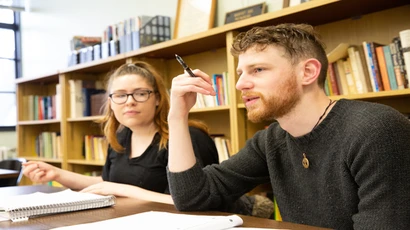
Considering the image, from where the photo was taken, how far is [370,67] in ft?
6.51

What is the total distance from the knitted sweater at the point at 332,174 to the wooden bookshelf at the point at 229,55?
0.90 metres

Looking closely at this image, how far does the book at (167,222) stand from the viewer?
0.85 metres

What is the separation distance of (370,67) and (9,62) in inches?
190

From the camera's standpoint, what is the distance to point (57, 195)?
4.34 ft

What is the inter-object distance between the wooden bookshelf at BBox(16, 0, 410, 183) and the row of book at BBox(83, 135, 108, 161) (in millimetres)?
114

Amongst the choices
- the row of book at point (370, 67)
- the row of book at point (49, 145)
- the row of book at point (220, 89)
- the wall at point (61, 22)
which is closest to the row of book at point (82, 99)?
the wall at point (61, 22)

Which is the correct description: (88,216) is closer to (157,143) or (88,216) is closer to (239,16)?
(157,143)

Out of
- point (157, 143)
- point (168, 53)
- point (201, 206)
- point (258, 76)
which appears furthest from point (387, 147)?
point (168, 53)

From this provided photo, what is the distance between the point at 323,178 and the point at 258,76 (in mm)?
300

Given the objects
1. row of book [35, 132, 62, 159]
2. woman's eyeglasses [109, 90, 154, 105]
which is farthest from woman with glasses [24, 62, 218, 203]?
row of book [35, 132, 62, 159]

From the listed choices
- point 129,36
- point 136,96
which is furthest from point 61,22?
point 136,96

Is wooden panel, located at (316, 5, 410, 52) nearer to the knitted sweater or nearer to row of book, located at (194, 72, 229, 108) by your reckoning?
row of book, located at (194, 72, 229, 108)

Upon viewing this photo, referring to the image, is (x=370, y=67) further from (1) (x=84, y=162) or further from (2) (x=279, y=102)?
(1) (x=84, y=162)

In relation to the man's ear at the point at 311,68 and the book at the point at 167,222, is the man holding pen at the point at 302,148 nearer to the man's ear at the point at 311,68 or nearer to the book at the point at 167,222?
the man's ear at the point at 311,68
